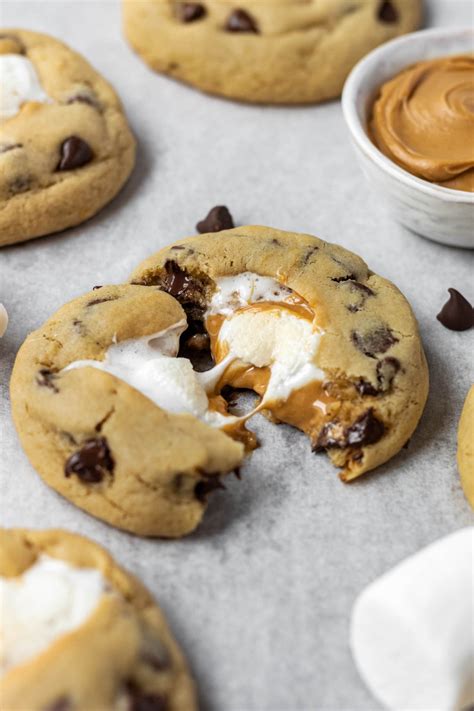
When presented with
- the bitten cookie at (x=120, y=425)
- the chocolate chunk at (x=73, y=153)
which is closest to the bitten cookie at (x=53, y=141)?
the chocolate chunk at (x=73, y=153)

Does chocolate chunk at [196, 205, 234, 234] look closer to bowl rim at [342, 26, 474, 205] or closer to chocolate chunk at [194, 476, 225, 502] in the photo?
bowl rim at [342, 26, 474, 205]

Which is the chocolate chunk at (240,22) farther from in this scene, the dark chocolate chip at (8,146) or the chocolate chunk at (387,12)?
the dark chocolate chip at (8,146)

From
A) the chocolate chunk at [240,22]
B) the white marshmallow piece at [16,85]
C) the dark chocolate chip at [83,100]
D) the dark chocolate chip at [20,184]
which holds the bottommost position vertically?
the dark chocolate chip at [20,184]

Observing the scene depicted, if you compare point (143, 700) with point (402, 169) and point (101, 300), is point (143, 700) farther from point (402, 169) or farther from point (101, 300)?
point (402, 169)

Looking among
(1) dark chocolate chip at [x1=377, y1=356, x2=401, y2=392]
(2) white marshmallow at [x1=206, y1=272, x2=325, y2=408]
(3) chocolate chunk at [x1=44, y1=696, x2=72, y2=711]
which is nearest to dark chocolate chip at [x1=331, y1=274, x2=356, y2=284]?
(2) white marshmallow at [x1=206, y1=272, x2=325, y2=408]

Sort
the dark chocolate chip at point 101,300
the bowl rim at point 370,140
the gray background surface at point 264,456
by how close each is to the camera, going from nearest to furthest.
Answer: the gray background surface at point 264,456, the dark chocolate chip at point 101,300, the bowl rim at point 370,140

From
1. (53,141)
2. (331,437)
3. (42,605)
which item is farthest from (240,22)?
(42,605)
